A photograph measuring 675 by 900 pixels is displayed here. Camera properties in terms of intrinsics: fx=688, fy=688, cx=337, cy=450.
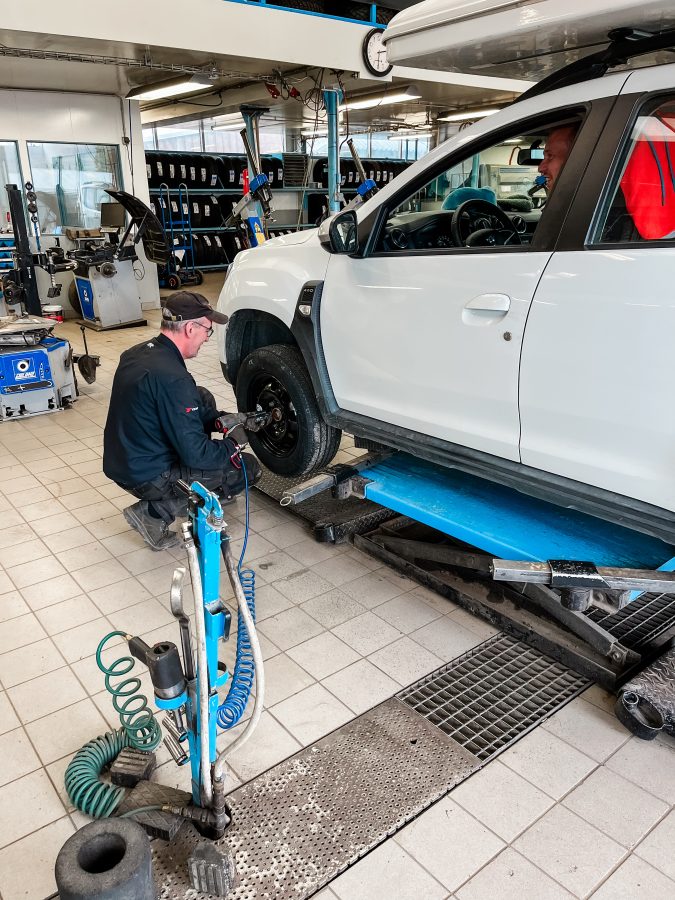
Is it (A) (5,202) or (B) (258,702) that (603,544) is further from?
(A) (5,202)

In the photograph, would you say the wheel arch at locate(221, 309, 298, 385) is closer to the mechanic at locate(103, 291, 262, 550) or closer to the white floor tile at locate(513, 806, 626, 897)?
the mechanic at locate(103, 291, 262, 550)

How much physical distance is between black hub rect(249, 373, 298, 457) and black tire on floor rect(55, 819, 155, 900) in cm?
219

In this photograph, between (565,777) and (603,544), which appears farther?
(603,544)

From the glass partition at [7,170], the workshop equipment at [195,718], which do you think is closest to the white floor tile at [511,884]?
the workshop equipment at [195,718]

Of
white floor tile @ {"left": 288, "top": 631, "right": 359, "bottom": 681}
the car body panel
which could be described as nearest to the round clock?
the car body panel

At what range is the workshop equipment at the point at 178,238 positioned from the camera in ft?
41.6

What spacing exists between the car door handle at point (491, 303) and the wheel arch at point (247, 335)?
4.82ft

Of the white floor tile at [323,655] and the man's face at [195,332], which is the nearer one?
the white floor tile at [323,655]

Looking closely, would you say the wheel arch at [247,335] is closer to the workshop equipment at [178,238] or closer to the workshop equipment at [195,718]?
the workshop equipment at [195,718]

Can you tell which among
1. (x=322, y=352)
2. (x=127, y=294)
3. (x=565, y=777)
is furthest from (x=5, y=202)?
(x=565, y=777)

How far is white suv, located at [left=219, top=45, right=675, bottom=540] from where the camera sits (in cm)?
217

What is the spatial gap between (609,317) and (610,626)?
158 cm

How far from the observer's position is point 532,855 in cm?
203

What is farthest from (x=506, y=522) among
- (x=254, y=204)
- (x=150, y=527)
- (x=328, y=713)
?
(x=254, y=204)
